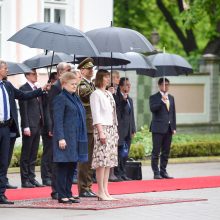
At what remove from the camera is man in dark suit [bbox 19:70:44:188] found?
1769 centimetres

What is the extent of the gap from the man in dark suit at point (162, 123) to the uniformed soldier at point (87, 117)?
13.9 feet

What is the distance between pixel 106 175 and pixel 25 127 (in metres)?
2.63

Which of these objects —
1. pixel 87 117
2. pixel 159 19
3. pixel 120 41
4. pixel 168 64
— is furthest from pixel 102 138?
pixel 159 19

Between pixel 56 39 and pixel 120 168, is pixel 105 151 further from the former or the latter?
pixel 120 168

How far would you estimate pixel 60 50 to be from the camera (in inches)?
602

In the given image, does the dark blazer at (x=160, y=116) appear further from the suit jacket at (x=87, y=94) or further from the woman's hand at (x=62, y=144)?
the woman's hand at (x=62, y=144)

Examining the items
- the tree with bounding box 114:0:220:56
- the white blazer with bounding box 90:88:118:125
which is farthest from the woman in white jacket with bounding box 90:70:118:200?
the tree with bounding box 114:0:220:56

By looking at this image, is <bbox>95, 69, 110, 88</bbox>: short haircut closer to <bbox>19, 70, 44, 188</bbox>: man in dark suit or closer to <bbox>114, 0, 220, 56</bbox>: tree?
<bbox>19, 70, 44, 188</bbox>: man in dark suit

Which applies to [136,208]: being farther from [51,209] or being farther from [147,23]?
[147,23]

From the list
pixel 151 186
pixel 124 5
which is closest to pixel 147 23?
pixel 124 5

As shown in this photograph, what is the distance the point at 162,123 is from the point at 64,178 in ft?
18.1

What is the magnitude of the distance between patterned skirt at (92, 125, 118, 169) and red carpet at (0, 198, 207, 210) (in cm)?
53

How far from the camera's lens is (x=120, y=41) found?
54.7ft

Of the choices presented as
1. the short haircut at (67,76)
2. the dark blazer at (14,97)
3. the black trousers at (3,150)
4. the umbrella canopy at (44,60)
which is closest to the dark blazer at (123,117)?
the umbrella canopy at (44,60)
